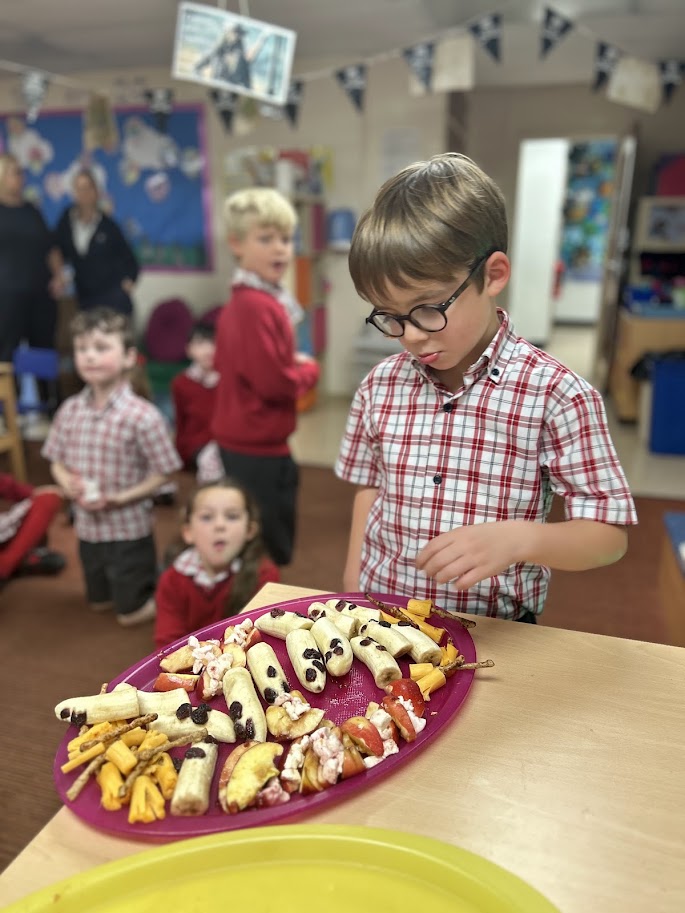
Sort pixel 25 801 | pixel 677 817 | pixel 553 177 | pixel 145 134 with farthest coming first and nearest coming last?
pixel 553 177 → pixel 145 134 → pixel 25 801 → pixel 677 817

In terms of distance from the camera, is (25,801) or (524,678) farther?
(25,801)

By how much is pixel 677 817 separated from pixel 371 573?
565mm

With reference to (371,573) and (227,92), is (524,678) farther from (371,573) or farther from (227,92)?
(227,92)

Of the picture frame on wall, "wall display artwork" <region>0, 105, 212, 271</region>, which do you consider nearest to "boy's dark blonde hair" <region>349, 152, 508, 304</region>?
the picture frame on wall

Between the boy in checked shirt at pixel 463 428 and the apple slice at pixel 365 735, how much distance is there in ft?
0.62

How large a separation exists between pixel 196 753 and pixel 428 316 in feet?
1.75

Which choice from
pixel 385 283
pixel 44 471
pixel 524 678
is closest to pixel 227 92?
pixel 44 471

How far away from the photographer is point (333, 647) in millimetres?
765

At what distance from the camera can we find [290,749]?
25.7 inches

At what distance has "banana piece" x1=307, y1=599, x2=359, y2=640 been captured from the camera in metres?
0.82

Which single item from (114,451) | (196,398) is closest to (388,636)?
(114,451)

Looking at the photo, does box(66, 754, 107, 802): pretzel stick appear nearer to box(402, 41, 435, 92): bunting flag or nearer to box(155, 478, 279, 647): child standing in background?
box(155, 478, 279, 647): child standing in background

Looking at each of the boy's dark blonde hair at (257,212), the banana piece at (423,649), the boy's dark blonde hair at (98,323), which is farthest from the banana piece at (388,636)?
the boy's dark blonde hair at (98,323)

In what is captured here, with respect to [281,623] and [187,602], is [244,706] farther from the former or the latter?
[187,602]
